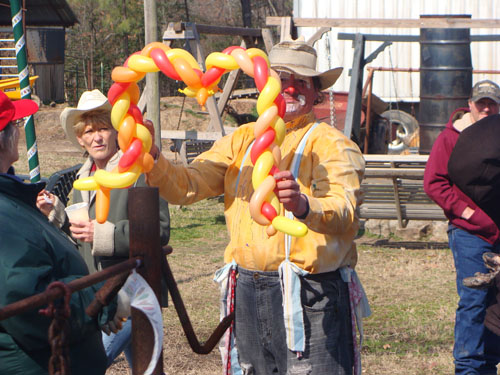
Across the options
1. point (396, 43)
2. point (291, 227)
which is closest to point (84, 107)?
point (291, 227)

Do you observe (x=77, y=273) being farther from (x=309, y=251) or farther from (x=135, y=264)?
(x=309, y=251)

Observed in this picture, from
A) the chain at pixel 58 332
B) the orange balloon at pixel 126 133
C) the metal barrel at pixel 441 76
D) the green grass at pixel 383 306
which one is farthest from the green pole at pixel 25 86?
the metal barrel at pixel 441 76

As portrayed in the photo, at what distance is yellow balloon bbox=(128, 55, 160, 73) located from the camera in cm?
260

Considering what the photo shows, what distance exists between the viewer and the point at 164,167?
9.55ft

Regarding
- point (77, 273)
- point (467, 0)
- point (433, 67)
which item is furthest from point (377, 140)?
point (77, 273)

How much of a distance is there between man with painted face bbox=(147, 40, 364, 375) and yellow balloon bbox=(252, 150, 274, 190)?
1.25 ft

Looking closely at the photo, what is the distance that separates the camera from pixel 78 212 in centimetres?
337

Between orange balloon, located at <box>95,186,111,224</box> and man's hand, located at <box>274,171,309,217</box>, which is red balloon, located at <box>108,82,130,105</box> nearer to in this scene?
orange balloon, located at <box>95,186,111,224</box>

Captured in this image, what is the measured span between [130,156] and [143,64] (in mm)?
317

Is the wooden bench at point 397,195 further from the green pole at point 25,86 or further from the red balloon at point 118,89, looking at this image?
the red balloon at point 118,89

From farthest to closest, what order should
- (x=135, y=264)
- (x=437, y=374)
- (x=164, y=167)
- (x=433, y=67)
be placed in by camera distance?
(x=433, y=67), (x=437, y=374), (x=164, y=167), (x=135, y=264)

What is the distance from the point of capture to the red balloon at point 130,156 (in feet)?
8.31

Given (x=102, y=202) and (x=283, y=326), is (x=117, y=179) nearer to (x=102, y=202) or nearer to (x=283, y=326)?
(x=102, y=202)

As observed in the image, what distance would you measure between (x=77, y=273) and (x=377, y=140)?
1017 centimetres
